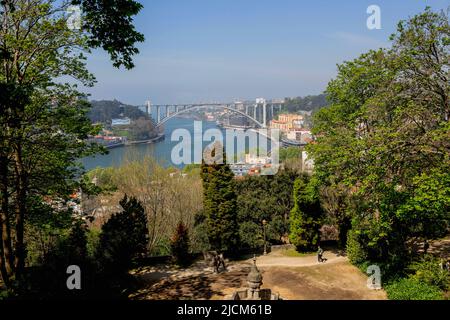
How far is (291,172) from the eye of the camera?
30.8 metres

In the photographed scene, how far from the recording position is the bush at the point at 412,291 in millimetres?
15031

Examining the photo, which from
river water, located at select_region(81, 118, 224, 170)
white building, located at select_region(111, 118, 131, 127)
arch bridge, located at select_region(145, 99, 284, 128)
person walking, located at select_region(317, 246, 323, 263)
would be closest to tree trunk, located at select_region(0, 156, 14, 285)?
river water, located at select_region(81, 118, 224, 170)

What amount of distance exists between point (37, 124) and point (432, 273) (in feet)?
52.0

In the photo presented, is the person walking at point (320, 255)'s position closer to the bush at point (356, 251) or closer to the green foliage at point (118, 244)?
the bush at point (356, 251)

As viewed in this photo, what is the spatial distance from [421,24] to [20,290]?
16907 mm

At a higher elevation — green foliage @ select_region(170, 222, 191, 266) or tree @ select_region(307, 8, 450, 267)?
tree @ select_region(307, 8, 450, 267)

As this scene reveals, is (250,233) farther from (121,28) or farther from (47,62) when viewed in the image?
(121,28)

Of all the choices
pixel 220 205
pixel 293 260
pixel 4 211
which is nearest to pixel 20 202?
pixel 4 211

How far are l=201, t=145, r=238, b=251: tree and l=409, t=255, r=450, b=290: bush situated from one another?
Result: 401 inches

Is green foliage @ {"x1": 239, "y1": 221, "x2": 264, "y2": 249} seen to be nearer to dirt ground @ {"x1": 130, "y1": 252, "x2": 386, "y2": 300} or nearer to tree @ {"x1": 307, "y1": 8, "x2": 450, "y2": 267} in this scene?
dirt ground @ {"x1": 130, "y1": 252, "x2": 386, "y2": 300}

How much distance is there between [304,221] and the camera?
24406 mm

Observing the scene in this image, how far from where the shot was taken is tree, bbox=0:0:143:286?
40.1ft

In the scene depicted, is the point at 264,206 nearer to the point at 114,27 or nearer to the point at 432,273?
the point at 432,273

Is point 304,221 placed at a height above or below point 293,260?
above
